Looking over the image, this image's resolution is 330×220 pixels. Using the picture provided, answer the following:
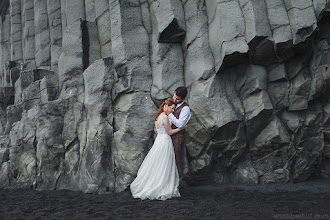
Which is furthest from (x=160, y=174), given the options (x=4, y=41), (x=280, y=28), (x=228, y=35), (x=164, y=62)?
(x=4, y=41)

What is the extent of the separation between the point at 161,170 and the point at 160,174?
8 centimetres

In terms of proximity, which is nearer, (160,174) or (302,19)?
(160,174)

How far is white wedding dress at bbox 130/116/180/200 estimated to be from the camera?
224 inches

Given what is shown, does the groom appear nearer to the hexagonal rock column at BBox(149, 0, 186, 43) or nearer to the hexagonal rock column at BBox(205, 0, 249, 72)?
the hexagonal rock column at BBox(205, 0, 249, 72)

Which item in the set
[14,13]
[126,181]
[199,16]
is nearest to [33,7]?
[14,13]

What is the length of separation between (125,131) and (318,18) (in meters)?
5.15

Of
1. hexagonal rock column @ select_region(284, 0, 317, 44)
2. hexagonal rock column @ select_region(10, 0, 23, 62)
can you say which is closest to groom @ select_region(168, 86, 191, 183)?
hexagonal rock column @ select_region(284, 0, 317, 44)

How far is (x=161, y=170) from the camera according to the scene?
5.80 m

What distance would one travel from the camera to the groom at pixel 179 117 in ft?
19.6

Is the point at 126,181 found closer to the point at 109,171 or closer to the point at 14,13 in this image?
the point at 109,171

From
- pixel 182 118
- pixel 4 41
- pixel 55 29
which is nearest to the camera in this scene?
pixel 182 118

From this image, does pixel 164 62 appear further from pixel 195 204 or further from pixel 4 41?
pixel 4 41

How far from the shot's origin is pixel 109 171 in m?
7.09

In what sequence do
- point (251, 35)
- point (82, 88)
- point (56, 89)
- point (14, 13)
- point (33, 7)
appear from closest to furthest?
point (251, 35) < point (82, 88) < point (56, 89) < point (33, 7) < point (14, 13)
